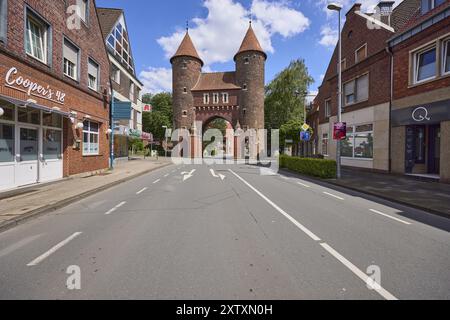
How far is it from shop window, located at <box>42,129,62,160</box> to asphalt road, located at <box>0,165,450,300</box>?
5.49 m

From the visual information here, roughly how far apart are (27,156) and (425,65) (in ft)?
62.3

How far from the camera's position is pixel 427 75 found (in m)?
12.7

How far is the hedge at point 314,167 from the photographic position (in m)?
13.5

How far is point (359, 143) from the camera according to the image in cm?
1762

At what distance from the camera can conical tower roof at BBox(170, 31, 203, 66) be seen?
145 feet

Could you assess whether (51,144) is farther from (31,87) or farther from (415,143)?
(415,143)

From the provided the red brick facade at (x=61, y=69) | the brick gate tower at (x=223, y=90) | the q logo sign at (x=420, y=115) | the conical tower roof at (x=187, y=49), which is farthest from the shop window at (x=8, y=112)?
the conical tower roof at (x=187, y=49)

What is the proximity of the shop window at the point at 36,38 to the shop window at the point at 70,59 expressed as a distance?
52.7 inches

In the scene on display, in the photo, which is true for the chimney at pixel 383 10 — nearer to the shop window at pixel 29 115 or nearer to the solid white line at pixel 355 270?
the solid white line at pixel 355 270

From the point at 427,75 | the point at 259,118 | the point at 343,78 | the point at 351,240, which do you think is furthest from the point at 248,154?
the point at 351,240

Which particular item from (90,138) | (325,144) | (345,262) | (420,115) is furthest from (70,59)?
(325,144)

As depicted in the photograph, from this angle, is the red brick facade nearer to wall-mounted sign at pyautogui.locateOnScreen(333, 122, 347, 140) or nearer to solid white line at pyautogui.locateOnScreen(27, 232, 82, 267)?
solid white line at pyautogui.locateOnScreen(27, 232, 82, 267)

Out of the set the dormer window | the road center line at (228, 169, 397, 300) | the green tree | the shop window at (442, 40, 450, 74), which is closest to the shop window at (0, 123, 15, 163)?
the road center line at (228, 169, 397, 300)

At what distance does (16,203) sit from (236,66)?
42.3 m
